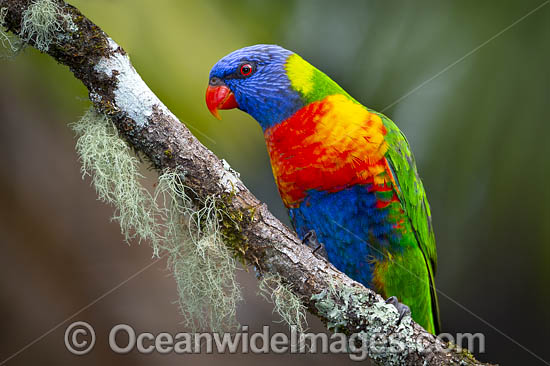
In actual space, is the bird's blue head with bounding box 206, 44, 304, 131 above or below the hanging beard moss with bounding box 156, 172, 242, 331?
above

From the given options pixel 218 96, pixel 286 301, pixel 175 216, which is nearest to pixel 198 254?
pixel 175 216

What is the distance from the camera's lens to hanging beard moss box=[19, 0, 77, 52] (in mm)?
1226

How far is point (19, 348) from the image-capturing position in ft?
7.74

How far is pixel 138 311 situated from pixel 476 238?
2.08 m

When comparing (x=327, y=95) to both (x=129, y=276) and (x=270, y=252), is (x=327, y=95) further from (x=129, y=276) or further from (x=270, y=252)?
(x=129, y=276)

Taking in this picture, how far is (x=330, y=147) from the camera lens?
69.8 inches

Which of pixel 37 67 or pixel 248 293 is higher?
pixel 37 67

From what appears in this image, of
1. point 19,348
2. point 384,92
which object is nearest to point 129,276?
point 19,348

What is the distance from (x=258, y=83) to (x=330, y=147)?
18.5 inches

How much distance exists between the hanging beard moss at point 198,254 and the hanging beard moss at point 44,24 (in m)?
0.51

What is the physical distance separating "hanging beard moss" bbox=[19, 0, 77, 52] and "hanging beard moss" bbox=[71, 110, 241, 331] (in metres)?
0.24

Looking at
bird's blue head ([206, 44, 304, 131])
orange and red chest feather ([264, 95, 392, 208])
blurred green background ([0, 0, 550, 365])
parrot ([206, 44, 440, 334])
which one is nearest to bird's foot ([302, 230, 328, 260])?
parrot ([206, 44, 440, 334])

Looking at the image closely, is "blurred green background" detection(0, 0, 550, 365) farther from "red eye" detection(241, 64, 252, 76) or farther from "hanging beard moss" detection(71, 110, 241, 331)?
"hanging beard moss" detection(71, 110, 241, 331)

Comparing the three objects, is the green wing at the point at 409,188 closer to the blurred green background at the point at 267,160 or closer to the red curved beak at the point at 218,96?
the blurred green background at the point at 267,160
